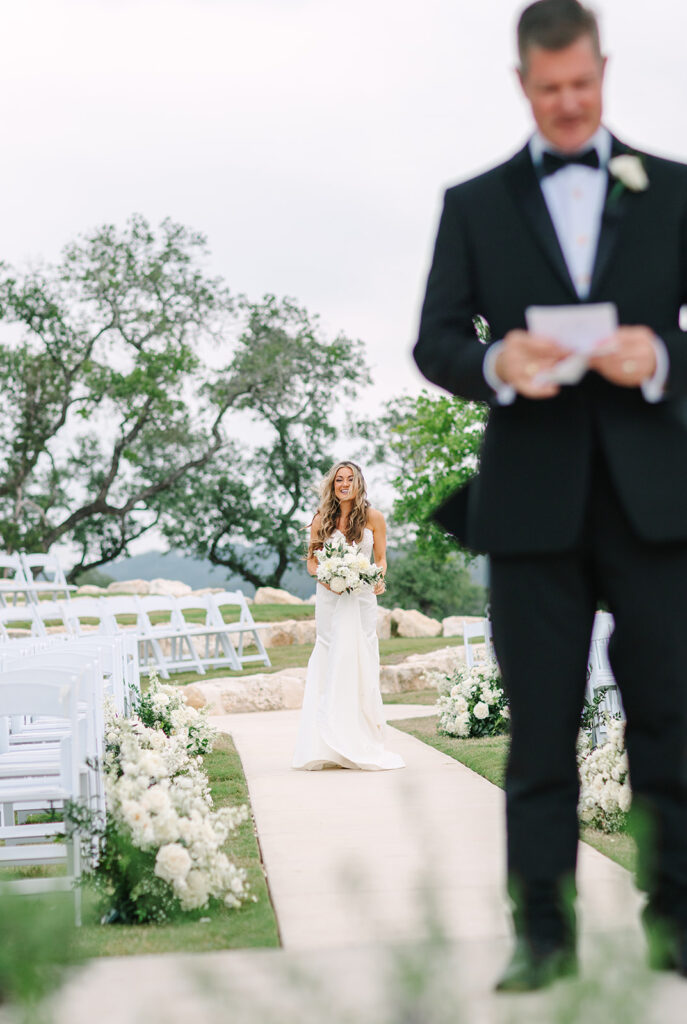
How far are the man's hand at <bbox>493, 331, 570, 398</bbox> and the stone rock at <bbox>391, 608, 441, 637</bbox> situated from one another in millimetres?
19829

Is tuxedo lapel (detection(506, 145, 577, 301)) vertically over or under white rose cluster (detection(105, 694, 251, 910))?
over

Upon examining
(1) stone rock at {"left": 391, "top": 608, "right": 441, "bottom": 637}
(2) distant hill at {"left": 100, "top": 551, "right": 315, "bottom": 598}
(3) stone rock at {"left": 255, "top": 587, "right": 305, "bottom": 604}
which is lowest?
(2) distant hill at {"left": 100, "top": 551, "right": 315, "bottom": 598}

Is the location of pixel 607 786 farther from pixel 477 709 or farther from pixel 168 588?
pixel 168 588

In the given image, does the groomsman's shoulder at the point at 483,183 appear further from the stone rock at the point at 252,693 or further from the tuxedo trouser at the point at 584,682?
the stone rock at the point at 252,693

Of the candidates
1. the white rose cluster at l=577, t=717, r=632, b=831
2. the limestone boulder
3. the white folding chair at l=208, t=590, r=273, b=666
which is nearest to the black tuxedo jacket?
the white rose cluster at l=577, t=717, r=632, b=831

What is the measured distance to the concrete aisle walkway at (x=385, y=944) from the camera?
3.73 ft

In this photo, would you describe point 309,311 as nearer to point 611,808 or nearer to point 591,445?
point 611,808

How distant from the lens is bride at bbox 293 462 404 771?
304 inches

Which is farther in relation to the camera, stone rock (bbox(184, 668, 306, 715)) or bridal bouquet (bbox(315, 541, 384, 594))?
stone rock (bbox(184, 668, 306, 715))

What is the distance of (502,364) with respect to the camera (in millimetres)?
2291

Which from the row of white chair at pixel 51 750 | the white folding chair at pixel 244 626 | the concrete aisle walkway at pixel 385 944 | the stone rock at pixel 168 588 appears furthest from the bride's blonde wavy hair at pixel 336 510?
the stone rock at pixel 168 588

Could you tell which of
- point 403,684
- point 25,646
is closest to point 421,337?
point 25,646

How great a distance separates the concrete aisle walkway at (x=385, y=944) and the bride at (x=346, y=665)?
1.01 m

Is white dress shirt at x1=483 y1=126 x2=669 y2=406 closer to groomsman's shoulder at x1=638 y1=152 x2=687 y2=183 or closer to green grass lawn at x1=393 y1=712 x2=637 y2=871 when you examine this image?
groomsman's shoulder at x1=638 y1=152 x2=687 y2=183
